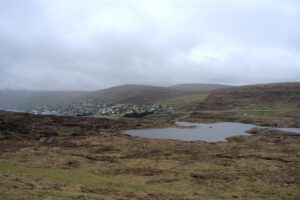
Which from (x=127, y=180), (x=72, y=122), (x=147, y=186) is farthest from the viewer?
(x=72, y=122)

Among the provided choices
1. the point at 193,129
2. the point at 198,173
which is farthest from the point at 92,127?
the point at 198,173

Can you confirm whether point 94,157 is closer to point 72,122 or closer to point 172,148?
point 172,148

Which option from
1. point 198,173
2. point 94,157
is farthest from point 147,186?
point 94,157

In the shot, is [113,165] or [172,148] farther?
[172,148]

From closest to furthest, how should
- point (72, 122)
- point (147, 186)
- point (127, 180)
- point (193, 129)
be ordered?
point (147, 186)
point (127, 180)
point (193, 129)
point (72, 122)

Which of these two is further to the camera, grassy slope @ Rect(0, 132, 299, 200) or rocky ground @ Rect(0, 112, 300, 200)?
rocky ground @ Rect(0, 112, 300, 200)

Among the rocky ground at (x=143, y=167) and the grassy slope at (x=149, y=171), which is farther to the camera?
the rocky ground at (x=143, y=167)

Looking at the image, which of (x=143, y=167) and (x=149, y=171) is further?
(x=143, y=167)
